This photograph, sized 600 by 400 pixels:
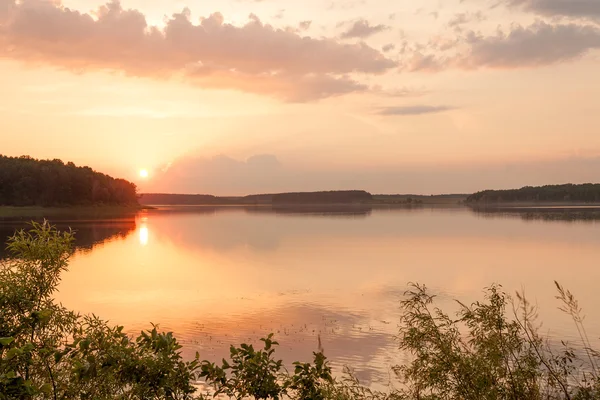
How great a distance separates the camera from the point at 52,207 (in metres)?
171

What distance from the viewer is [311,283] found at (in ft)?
139

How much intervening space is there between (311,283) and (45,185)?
15320cm

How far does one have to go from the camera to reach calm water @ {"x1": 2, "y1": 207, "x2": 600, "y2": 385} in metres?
26.5

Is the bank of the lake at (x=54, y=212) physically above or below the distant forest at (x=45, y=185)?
below

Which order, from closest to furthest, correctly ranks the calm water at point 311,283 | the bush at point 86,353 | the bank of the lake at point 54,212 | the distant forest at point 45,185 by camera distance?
the bush at point 86,353, the calm water at point 311,283, the bank of the lake at point 54,212, the distant forest at point 45,185

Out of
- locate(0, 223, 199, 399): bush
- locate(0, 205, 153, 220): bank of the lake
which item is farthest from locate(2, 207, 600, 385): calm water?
locate(0, 205, 153, 220): bank of the lake

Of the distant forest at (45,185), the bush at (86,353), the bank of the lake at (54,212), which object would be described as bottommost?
the bank of the lake at (54,212)

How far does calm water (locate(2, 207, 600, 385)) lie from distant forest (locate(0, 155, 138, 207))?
10237 cm

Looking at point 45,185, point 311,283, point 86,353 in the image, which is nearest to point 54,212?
point 45,185

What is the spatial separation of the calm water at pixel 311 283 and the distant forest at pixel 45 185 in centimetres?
10237

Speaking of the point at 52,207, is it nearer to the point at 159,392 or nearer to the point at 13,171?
the point at 13,171

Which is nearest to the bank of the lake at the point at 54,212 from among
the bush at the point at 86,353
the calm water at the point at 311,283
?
the calm water at the point at 311,283

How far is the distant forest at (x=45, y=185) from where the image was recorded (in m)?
165

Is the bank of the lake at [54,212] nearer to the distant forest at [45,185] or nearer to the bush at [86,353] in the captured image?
the distant forest at [45,185]
